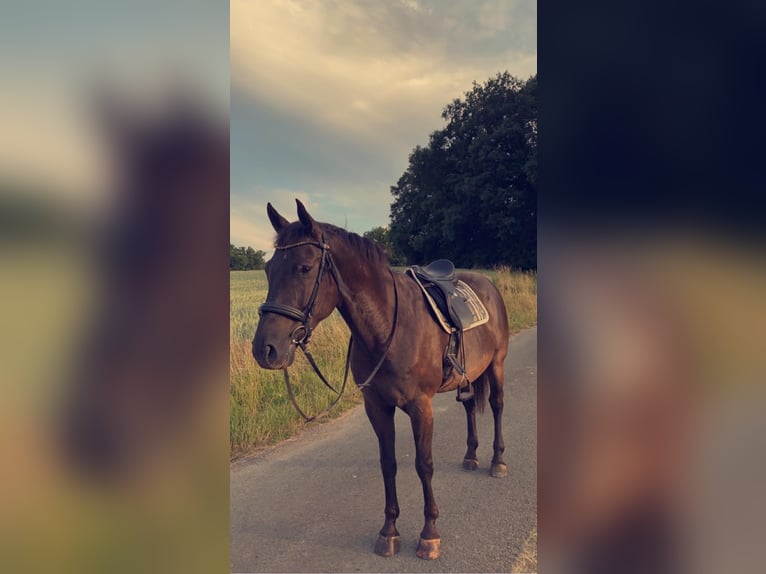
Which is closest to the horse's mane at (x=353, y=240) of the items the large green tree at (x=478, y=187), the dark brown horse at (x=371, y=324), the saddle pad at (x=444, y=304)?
the dark brown horse at (x=371, y=324)

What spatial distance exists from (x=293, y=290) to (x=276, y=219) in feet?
1.57

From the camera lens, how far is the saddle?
3.07 meters

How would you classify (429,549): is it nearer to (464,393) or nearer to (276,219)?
(464,393)

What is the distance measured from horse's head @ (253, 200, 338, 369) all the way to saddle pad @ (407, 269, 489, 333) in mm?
975

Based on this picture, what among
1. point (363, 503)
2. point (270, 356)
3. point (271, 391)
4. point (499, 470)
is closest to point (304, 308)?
point (270, 356)

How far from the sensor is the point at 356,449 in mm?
4270

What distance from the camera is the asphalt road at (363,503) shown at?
2.58 meters

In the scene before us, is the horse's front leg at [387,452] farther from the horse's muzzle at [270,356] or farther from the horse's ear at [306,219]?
the horse's ear at [306,219]
